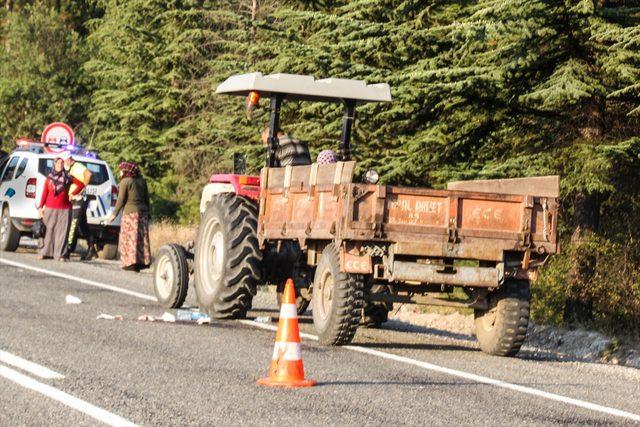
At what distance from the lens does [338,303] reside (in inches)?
472

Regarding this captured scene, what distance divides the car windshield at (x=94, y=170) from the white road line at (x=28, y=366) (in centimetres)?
1519

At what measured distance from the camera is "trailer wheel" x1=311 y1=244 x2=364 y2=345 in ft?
39.4

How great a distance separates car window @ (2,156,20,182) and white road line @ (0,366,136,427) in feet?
53.9

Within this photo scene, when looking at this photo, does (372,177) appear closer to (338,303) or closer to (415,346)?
(338,303)

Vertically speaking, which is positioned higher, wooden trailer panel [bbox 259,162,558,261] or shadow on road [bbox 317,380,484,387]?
wooden trailer panel [bbox 259,162,558,261]

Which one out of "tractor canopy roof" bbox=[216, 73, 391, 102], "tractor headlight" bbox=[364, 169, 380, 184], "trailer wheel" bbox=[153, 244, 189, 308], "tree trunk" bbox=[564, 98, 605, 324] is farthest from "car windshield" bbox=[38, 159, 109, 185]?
"tractor headlight" bbox=[364, 169, 380, 184]

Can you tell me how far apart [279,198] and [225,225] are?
869 millimetres

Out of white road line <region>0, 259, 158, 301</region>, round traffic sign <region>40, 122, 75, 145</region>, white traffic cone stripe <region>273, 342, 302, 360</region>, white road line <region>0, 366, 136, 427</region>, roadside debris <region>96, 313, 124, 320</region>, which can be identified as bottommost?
white road line <region>0, 366, 136, 427</region>

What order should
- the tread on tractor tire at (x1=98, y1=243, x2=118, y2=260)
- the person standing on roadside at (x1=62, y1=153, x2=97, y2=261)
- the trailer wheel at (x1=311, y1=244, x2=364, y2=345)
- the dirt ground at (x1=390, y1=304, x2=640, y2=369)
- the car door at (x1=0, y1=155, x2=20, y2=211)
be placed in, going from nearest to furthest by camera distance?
the trailer wheel at (x1=311, y1=244, x2=364, y2=345) < the dirt ground at (x1=390, y1=304, x2=640, y2=369) < the person standing on roadside at (x1=62, y1=153, x2=97, y2=261) < the car door at (x1=0, y1=155, x2=20, y2=211) < the tread on tractor tire at (x1=98, y1=243, x2=118, y2=260)

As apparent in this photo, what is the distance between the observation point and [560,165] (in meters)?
17.7

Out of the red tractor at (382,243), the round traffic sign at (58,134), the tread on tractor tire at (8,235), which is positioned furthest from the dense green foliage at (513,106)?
the round traffic sign at (58,134)

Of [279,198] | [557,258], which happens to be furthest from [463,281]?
[557,258]

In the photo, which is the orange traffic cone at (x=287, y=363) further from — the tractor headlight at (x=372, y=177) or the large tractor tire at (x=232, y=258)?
the large tractor tire at (x=232, y=258)

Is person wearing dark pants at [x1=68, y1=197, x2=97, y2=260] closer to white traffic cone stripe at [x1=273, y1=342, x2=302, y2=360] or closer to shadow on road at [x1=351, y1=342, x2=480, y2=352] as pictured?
shadow on road at [x1=351, y1=342, x2=480, y2=352]
